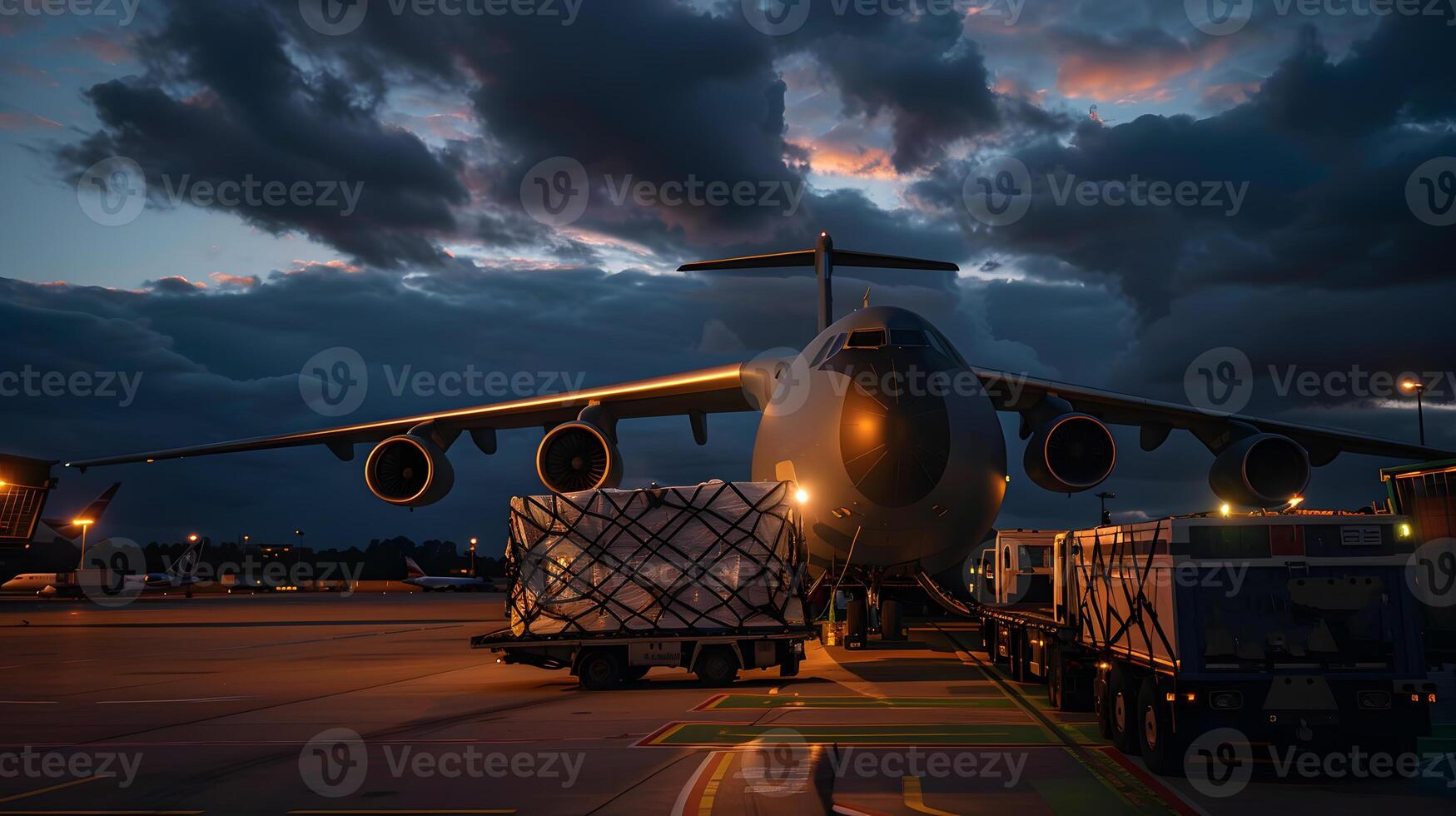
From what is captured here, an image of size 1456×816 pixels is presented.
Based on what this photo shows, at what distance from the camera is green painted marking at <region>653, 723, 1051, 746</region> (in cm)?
958

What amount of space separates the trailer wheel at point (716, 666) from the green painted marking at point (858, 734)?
3.86 meters

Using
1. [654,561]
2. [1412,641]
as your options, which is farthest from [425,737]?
[1412,641]

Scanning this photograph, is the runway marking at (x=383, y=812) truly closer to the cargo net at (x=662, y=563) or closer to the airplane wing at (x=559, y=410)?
the cargo net at (x=662, y=563)

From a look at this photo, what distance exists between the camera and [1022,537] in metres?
16.5

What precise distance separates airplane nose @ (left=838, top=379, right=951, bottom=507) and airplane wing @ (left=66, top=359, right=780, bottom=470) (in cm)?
594

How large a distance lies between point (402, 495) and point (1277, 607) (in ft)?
58.3

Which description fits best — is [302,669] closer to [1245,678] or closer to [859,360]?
[859,360]

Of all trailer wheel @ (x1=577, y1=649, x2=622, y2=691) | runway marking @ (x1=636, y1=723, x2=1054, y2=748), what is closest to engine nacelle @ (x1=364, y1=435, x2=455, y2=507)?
trailer wheel @ (x1=577, y1=649, x2=622, y2=691)

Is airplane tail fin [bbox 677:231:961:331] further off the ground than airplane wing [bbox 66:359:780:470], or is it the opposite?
airplane tail fin [bbox 677:231:961:331]

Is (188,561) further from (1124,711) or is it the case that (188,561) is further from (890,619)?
(1124,711)

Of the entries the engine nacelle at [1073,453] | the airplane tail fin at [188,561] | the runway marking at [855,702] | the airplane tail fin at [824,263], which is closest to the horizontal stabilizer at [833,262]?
the airplane tail fin at [824,263]

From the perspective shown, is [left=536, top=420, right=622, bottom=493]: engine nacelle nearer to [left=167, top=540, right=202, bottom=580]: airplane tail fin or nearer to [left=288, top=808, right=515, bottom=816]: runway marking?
[left=288, top=808, right=515, bottom=816]: runway marking

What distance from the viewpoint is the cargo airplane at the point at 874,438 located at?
1525 centimetres

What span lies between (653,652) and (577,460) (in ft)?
24.0
